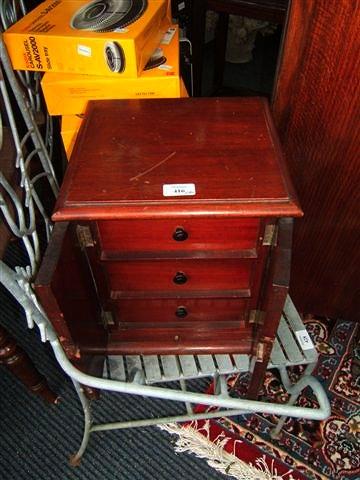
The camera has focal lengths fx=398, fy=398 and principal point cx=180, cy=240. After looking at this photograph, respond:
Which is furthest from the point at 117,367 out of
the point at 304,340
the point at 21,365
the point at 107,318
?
the point at 304,340

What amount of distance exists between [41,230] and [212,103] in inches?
31.7

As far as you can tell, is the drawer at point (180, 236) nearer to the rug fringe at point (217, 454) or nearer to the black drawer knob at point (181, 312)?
the black drawer knob at point (181, 312)

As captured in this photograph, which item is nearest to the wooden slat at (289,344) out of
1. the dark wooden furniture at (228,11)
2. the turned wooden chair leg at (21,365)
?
the turned wooden chair leg at (21,365)

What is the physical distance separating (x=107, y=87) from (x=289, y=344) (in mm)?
735

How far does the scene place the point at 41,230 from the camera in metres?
1.38

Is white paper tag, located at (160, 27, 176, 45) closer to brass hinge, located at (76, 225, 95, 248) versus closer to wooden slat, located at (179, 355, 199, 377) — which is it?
brass hinge, located at (76, 225, 95, 248)

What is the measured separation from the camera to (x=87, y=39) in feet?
2.57

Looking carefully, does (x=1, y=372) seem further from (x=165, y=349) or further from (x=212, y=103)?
(x=212, y=103)

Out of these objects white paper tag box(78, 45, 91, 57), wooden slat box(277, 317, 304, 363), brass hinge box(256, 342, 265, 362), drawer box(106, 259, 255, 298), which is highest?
white paper tag box(78, 45, 91, 57)

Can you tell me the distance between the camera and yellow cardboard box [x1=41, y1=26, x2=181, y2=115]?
33.9 inches

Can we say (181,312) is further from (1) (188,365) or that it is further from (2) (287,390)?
(2) (287,390)

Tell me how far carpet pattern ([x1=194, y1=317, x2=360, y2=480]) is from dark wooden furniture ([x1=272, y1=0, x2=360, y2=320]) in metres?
0.22

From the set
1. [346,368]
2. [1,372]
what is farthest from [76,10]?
[346,368]

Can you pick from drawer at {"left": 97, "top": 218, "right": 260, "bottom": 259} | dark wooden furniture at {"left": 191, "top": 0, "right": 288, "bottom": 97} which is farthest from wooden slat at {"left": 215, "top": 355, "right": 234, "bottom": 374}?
dark wooden furniture at {"left": 191, "top": 0, "right": 288, "bottom": 97}
